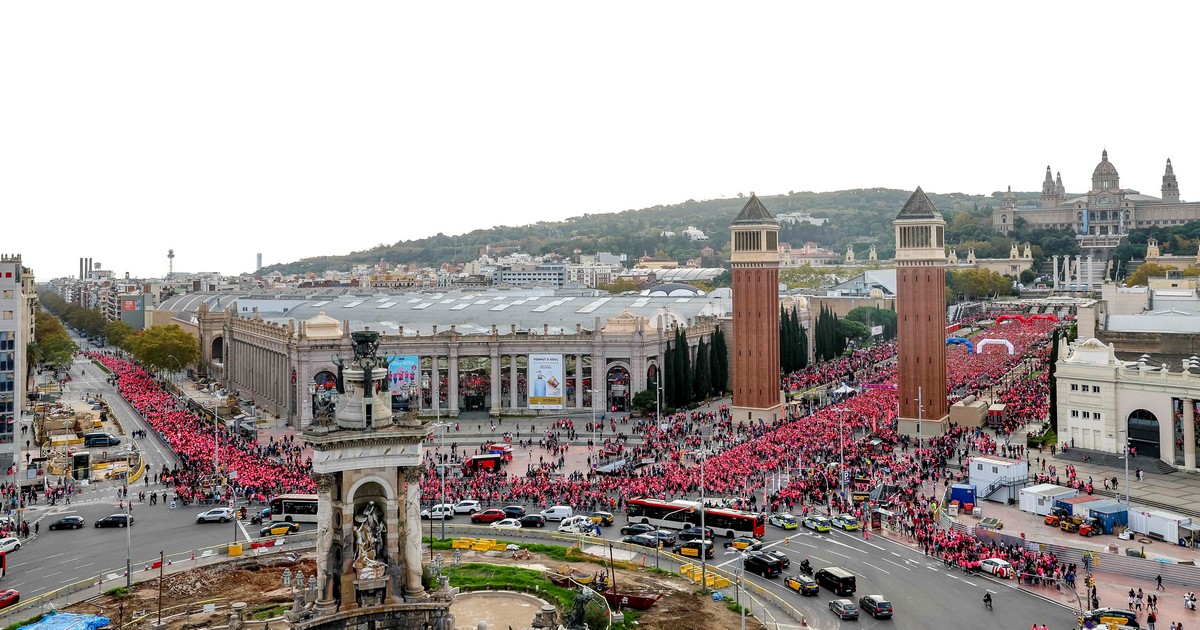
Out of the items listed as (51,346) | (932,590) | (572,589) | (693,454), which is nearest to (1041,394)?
(693,454)

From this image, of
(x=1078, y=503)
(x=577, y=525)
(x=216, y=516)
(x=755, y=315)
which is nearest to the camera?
(x=577, y=525)

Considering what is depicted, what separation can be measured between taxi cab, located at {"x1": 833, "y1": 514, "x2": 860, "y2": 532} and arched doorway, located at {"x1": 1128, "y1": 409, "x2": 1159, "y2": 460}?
23.8 meters

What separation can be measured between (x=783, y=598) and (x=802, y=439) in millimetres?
26534

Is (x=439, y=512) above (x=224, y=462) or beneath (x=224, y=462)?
beneath

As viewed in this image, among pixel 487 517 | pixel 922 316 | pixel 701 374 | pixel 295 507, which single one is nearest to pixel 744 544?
pixel 487 517

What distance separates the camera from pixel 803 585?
3441cm

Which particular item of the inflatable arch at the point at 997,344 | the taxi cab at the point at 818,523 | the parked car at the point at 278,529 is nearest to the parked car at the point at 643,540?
the taxi cab at the point at 818,523

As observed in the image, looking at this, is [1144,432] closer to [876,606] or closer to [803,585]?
[803,585]

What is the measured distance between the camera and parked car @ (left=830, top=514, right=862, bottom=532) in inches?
1698

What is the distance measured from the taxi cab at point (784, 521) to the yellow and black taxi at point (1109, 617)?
45.3 feet

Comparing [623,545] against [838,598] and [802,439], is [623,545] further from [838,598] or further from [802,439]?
[802,439]

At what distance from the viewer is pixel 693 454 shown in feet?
189

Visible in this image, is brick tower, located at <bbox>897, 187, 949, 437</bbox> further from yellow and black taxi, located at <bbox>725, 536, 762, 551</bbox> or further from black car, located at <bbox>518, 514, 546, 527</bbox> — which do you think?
black car, located at <bbox>518, 514, 546, 527</bbox>

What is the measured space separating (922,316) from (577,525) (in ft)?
134
